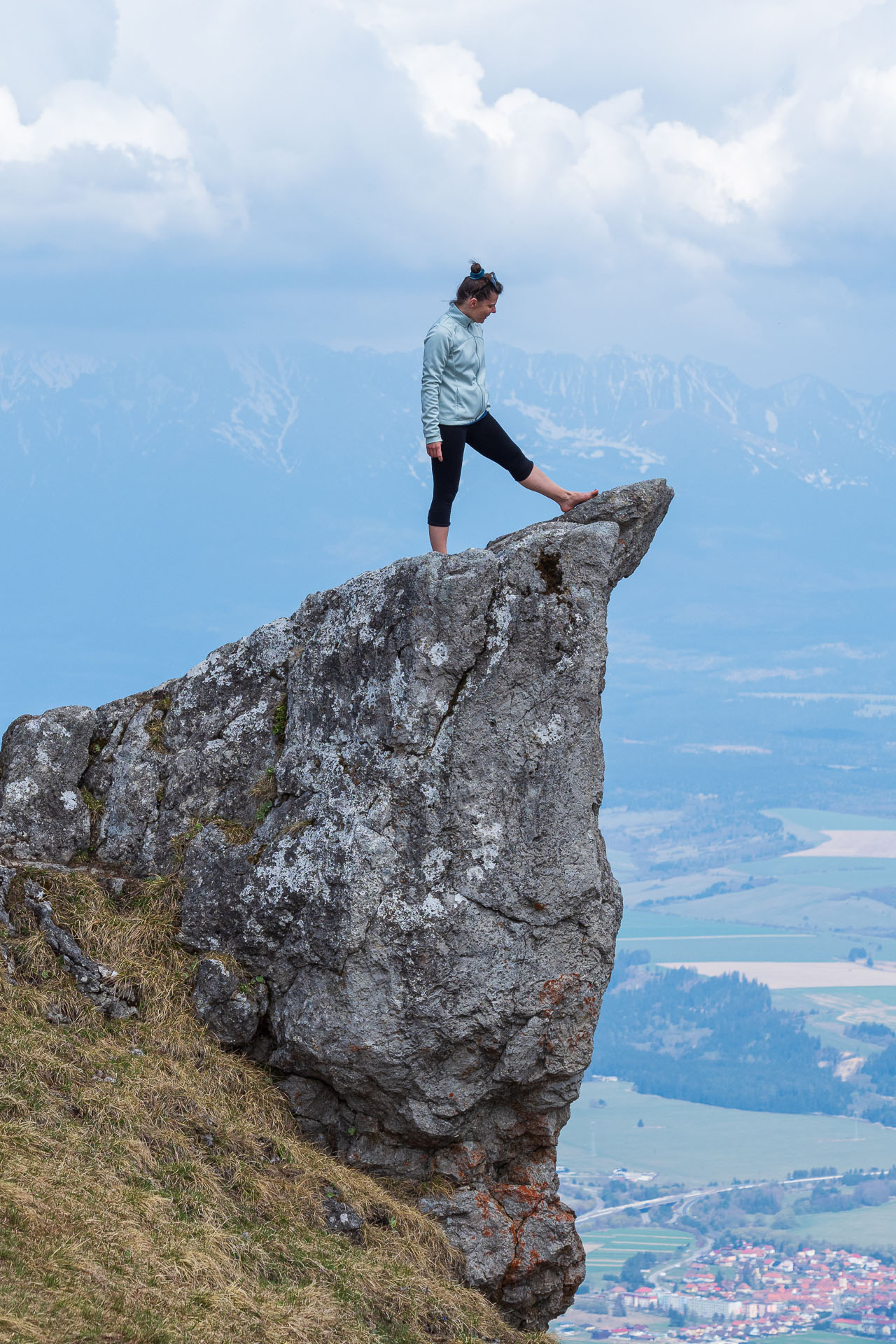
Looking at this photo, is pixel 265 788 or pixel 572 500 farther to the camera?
pixel 572 500

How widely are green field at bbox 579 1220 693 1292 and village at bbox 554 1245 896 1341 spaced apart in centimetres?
327

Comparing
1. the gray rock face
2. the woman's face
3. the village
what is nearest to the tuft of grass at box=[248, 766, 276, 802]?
the gray rock face

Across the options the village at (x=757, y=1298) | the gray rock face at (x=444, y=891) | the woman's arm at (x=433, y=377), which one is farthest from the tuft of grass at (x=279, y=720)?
the village at (x=757, y=1298)

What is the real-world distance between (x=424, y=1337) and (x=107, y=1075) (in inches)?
155

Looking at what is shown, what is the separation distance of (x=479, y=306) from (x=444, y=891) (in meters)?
7.16

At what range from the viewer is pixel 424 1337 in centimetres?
1099

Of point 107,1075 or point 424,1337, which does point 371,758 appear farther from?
point 424,1337

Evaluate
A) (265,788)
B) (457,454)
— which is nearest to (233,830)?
(265,788)

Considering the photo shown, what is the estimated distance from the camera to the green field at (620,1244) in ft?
500

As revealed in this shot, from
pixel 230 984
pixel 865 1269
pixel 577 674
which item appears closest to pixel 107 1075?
pixel 230 984

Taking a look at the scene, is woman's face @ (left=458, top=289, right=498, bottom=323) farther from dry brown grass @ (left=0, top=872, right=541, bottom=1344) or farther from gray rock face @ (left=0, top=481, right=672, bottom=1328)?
dry brown grass @ (left=0, top=872, right=541, bottom=1344)

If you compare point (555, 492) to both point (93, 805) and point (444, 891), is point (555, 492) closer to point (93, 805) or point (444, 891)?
point (444, 891)

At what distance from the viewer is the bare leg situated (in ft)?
52.3

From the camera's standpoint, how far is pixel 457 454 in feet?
51.2
